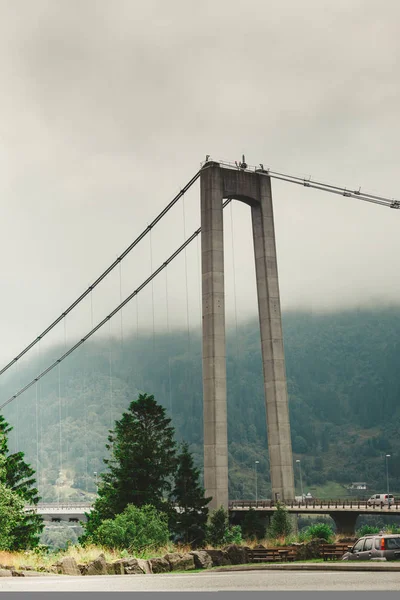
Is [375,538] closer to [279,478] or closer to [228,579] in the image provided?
[228,579]

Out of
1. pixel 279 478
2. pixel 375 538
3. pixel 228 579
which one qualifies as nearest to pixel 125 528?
pixel 375 538

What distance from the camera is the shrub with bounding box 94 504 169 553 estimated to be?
44.2m

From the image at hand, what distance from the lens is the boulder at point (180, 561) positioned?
3547 cm

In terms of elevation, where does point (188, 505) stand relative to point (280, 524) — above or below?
below

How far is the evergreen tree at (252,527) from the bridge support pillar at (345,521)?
8.37 meters

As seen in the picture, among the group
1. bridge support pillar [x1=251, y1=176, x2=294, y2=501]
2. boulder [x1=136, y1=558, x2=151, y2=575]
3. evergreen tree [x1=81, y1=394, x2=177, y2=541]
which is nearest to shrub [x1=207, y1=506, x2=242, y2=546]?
evergreen tree [x1=81, y1=394, x2=177, y2=541]

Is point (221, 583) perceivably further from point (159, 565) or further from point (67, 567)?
point (159, 565)

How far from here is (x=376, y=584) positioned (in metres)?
23.5

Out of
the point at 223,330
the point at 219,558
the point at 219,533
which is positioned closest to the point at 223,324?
the point at 223,330

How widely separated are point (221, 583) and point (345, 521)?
65514 millimetres

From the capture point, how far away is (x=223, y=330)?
83.9 m

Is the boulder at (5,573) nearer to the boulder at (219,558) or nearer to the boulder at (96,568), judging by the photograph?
the boulder at (96,568)

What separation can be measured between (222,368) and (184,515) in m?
22.8

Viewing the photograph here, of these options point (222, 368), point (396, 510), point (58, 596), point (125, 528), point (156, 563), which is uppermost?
point (222, 368)
